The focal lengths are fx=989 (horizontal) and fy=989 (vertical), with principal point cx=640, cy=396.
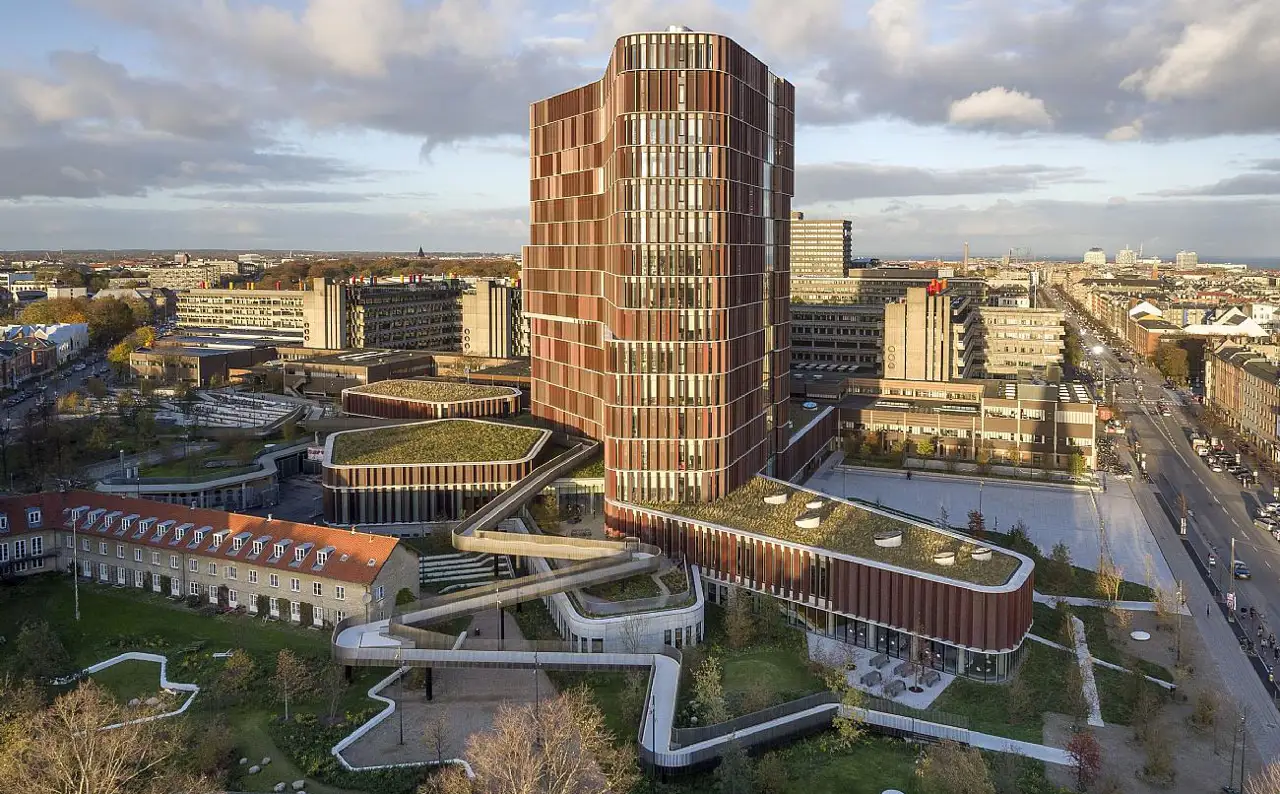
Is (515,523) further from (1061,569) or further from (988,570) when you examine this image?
(1061,569)

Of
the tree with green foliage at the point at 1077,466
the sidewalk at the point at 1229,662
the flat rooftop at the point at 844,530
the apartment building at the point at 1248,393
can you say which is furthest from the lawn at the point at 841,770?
the apartment building at the point at 1248,393

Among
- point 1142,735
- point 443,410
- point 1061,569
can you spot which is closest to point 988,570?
point 1142,735

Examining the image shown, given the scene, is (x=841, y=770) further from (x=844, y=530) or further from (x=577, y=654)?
(x=844, y=530)

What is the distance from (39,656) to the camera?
169 feet

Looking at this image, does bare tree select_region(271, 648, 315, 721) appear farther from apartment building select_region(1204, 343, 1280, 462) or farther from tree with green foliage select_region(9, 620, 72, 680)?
apartment building select_region(1204, 343, 1280, 462)

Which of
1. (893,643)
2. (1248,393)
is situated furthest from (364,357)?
(1248,393)

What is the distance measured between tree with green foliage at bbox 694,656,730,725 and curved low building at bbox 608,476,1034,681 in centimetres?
1233

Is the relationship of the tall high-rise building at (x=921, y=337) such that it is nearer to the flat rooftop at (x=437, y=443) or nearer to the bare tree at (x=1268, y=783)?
the flat rooftop at (x=437, y=443)

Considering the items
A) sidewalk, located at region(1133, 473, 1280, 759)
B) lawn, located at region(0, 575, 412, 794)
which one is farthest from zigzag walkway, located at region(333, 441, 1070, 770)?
sidewalk, located at region(1133, 473, 1280, 759)

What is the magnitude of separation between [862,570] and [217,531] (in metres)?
40.6

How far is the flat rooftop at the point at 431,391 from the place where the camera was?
4102 inches

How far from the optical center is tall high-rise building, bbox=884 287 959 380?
139500 millimetres

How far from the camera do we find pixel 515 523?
72.3 metres

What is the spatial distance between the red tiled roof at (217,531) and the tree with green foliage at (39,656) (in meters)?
10.4
